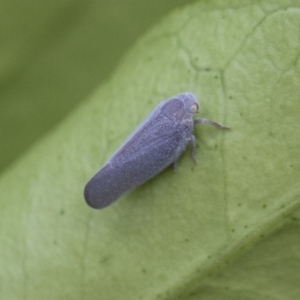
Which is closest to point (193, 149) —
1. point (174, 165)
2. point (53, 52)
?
point (174, 165)

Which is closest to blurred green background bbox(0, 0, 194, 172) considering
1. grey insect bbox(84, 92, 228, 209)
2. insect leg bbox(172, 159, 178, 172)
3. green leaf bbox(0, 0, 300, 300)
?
green leaf bbox(0, 0, 300, 300)

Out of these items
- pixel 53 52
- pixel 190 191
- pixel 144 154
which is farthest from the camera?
pixel 53 52

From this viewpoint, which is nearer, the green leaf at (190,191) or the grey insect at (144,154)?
the green leaf at (190,191)

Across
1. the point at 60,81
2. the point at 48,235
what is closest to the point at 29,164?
the point at 48,235

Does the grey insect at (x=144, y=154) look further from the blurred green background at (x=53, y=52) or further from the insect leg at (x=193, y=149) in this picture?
the blurred green background at (x=53, y=52)

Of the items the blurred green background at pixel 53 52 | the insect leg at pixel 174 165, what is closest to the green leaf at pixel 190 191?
the insect leg at pixel 174 165

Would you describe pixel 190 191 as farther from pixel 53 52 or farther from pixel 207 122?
pixel 53 52
